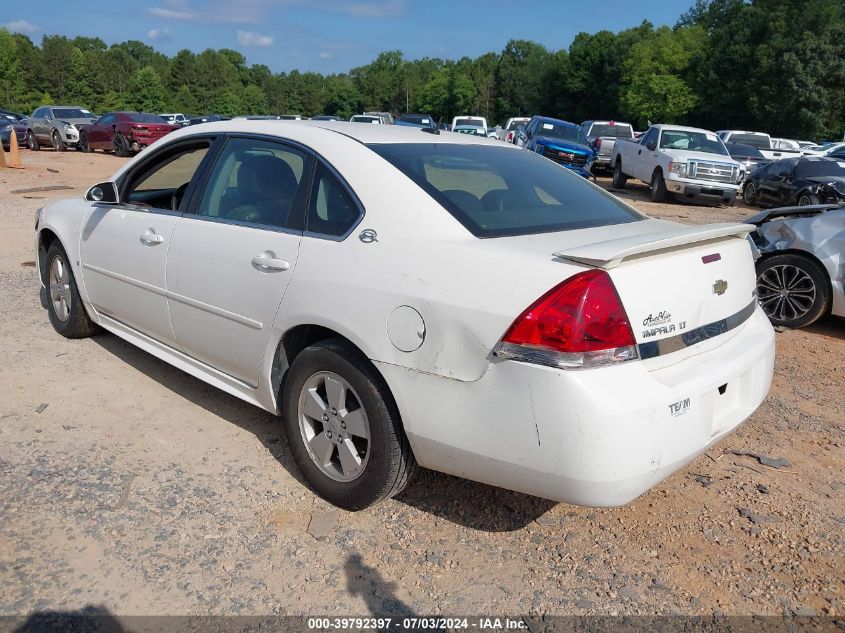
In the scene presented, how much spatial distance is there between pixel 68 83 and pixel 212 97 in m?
21.7

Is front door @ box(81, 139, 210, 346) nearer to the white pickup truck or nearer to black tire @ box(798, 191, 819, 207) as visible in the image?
black tire @ box(798, 191, 819, 207)

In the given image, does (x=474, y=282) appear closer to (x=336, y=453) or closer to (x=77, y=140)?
(x=336, y=453)

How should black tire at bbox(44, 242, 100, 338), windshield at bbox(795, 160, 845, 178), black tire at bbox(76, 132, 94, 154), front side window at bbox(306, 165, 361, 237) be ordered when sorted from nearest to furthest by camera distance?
front side window at bbox(306, 165, 361, 237), black tire at bbox(44, 242, 100, 338), windshield at bbox(795, 160, 845, 178), black tire at bbox(76, 132, 94, 154)

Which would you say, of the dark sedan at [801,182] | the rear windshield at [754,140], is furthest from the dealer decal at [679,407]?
the rear windshield at [754,140]

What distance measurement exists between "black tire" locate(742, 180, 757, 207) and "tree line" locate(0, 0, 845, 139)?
40221 millimetres

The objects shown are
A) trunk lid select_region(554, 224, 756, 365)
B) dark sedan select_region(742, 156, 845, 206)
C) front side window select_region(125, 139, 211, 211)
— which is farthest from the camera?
dark sedan select_region(742, 156, 845, 206)

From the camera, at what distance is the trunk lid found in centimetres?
253

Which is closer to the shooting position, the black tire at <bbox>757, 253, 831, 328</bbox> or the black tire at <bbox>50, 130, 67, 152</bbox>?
the black tire at <bbox>757, 253, 831, 328</bbox>

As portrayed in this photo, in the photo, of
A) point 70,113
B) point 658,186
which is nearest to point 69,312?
point 658,186

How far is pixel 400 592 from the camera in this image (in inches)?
107

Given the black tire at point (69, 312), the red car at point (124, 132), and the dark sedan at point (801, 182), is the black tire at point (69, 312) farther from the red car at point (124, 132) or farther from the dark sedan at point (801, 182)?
the red car at point (124, 132)

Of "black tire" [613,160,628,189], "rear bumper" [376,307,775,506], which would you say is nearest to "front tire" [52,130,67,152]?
"black tire" [613,160,628,189]

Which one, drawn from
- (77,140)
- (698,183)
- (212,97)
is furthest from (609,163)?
(212,97)

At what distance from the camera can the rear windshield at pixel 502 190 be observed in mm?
3037
